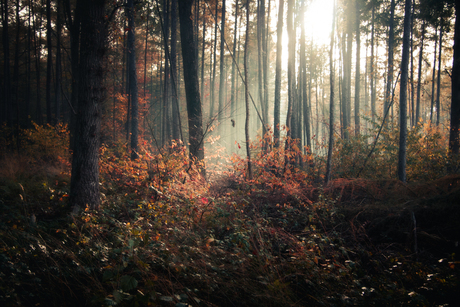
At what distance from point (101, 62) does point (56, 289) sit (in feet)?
12.3

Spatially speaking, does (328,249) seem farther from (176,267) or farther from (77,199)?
(77,199)

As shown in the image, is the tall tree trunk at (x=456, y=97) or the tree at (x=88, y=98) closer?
the tree at (x=88, y=98)

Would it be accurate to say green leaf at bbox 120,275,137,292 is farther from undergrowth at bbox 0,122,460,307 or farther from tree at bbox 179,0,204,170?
tree at bbox 179,0,204,170

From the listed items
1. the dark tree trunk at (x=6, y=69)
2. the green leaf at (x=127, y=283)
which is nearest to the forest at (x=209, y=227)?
the green leaf at (x=127, y=283)

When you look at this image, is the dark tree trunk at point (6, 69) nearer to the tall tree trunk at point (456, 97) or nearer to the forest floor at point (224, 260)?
the forest floor at point (224, 260)

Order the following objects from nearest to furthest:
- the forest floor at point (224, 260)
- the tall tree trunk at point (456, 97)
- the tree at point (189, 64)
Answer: the forest floor at point (224, 260) < the tree at point (189, 64) < the tall tree trunk at point (456, 97)

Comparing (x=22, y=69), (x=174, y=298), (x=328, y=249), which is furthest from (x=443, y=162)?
(x=22, y=69)

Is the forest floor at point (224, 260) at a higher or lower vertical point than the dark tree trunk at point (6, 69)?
lower

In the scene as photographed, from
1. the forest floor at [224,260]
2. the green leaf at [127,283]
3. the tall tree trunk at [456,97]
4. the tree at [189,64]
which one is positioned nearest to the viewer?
the green leaf at [127,283]

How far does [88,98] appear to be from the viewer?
4.16 m

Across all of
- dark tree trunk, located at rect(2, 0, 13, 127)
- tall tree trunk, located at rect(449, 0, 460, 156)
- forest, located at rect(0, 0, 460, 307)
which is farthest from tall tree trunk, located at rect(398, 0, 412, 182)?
dark tree trunk, located at rect(2, 0, 13, 127)

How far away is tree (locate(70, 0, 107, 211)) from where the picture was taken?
4.12 m

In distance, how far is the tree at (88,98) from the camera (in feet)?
13.5

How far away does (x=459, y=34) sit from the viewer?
27.2 ft
